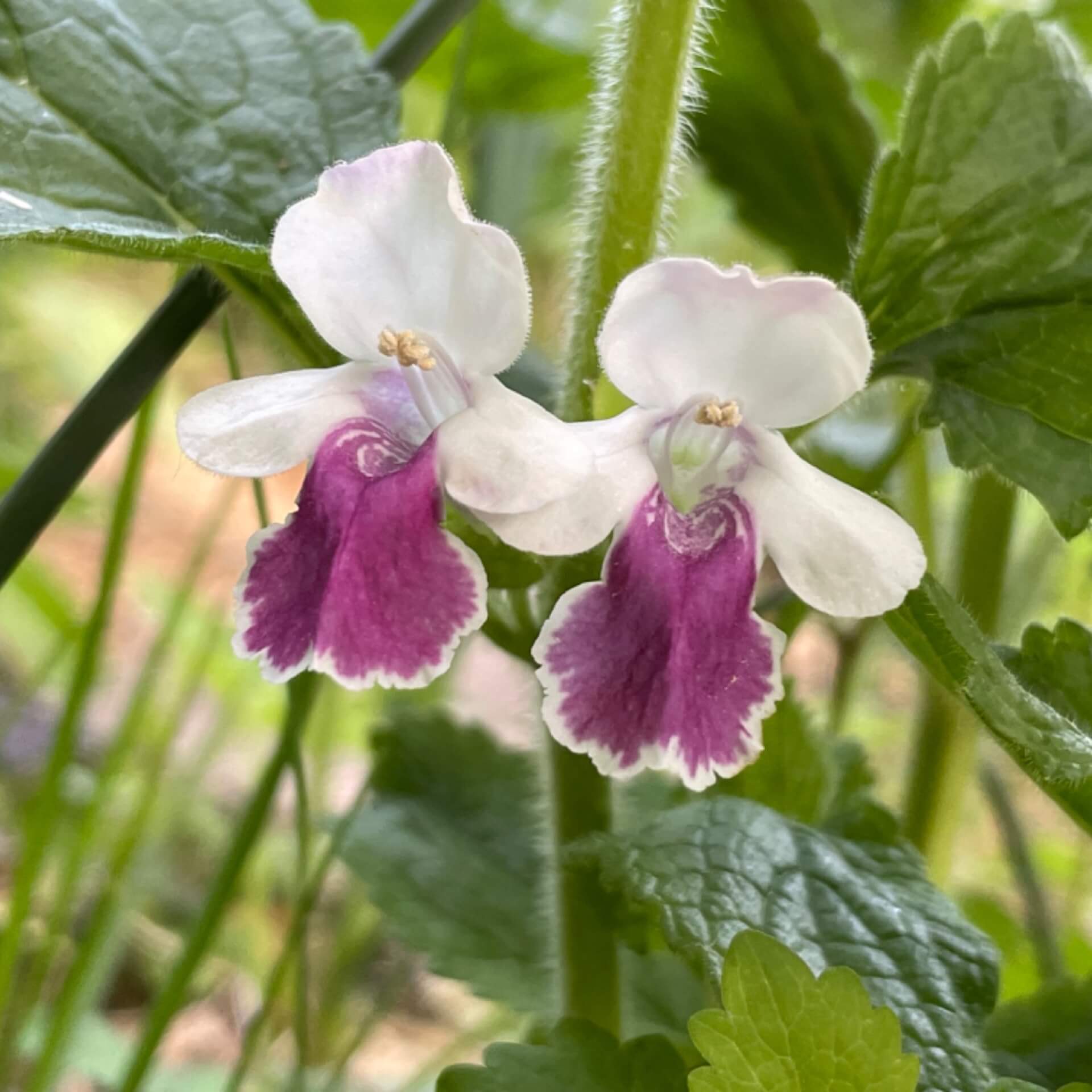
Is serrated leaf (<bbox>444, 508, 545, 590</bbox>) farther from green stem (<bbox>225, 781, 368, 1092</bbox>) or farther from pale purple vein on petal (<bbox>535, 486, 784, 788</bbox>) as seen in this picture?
green stem (<bbox>225, 781, 368, 1092</bbox>)

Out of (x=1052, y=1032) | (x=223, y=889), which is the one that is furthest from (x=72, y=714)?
(x=1052, y=1032)

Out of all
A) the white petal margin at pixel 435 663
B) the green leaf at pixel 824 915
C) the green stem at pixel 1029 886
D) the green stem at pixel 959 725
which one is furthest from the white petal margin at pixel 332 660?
the green stem at pixel 1029 886

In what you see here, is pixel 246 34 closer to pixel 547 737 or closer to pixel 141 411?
pixel 141 411

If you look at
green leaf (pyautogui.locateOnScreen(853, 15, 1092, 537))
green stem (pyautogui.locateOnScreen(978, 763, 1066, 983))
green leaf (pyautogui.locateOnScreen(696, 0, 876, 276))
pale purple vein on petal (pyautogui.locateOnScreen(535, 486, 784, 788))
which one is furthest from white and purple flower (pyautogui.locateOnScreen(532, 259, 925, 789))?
→ green stem (pyautogui.locateOnScreen(978, 763, 1066, 983))

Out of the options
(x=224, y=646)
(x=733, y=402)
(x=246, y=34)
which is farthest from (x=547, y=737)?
(x=224, y=646)

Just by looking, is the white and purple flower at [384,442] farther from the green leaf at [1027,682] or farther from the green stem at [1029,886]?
the green stem at [1029,886]
